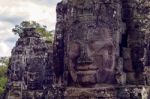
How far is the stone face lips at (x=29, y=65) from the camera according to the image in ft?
93.2

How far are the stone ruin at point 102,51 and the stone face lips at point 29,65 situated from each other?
7.64ft

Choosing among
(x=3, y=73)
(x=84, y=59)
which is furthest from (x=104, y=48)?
(x=3, y=73)

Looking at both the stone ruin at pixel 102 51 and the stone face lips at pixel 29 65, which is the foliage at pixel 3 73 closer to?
the stone face lips at pixel 29 65

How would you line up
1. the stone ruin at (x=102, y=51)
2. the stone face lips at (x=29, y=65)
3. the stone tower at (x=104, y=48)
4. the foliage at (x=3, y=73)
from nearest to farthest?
1. the stone ruin at (x=102, y=51)
2. the stone tower at (x=104, y=48)
3. the stone face lips at (x=29, y=65)
4. the foliage at (x=3, y=73)

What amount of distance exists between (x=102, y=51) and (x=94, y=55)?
41 cm

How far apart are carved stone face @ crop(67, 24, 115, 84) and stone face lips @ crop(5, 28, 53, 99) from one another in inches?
153

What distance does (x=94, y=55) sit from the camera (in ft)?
81.0

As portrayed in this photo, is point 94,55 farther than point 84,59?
Yes

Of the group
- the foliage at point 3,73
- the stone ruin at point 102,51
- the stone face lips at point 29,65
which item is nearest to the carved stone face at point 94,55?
the stone ruin at point 102,51

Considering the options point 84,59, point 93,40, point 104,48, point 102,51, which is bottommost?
point 84,59

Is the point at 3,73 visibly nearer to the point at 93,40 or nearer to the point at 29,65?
the point at 29,65

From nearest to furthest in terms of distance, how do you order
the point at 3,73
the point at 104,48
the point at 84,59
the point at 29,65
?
1. the point at 84,59
2. the point at 104,48
3. the point at 29,65
4. the point at 3,73

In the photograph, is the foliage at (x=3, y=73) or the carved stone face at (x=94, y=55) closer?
the carved stone face at (x=94, y=55)

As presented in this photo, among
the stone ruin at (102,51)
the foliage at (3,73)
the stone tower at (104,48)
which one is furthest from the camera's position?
the foliage at (3,73)
